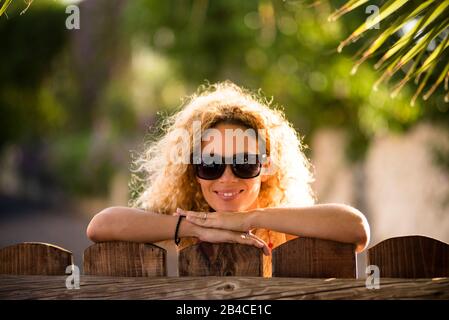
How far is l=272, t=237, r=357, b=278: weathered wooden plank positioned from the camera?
211 centimetres

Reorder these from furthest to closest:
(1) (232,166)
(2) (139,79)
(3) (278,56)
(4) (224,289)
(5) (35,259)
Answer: (2) (139,79) → (3) (278,56) → (1) (232,166) → (5) (35,259) → (4) (224,289)

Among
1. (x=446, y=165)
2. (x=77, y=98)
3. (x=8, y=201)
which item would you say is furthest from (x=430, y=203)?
(x=8, y=201)

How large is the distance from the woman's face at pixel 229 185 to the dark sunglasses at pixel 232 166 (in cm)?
1

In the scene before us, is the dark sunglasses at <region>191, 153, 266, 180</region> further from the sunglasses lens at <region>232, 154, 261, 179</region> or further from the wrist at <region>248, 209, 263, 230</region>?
the wrist at <region>248, 209, 263, 230</region>

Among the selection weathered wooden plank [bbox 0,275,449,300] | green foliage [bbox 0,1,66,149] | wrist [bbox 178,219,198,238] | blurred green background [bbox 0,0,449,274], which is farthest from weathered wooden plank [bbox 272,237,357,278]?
green foliage [bbox 0,1,66,149]

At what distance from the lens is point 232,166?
2.48 meters

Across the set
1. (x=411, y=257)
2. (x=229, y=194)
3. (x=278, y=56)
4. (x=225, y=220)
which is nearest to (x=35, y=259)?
(x=225, y=220)

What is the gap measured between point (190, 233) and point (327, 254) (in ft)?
1.34

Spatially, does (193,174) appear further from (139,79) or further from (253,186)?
(139,79)

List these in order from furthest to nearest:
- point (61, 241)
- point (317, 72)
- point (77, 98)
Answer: point (77, 98) < point (61, 241) < point (317, 72)

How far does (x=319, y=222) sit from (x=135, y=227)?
0.55 m
